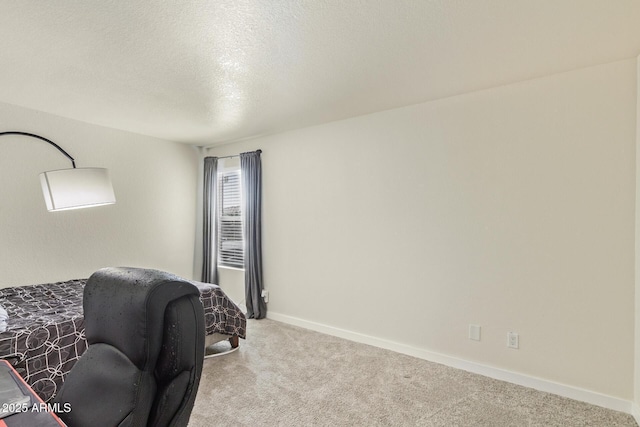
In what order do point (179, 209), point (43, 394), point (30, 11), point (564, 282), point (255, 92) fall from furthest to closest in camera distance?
point (179, 209) → point (255, 92) → point (564, 282) → point (43, 394) → point (30, 11)

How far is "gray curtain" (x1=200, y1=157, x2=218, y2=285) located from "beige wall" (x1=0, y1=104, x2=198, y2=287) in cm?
28

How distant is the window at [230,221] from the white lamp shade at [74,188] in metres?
2.08

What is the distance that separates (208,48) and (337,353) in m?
2.79

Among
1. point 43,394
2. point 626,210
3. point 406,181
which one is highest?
point 406,181

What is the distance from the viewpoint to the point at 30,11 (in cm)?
181

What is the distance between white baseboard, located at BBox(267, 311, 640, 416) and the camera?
2.32 meters

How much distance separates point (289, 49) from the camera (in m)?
2.20

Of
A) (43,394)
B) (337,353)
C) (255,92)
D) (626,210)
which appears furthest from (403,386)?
(255,92)

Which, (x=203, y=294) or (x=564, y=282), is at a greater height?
(x=564, y=282)

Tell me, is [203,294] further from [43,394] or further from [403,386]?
[403,386]

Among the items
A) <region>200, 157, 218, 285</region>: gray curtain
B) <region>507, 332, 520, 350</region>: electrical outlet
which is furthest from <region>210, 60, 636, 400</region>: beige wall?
<region>200, 157, 218, 285</region>: gray curtain

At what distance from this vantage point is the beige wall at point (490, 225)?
2373mm

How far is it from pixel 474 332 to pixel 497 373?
13.4 inches

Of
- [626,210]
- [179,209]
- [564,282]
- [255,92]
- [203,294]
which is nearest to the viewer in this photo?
[626,210]
